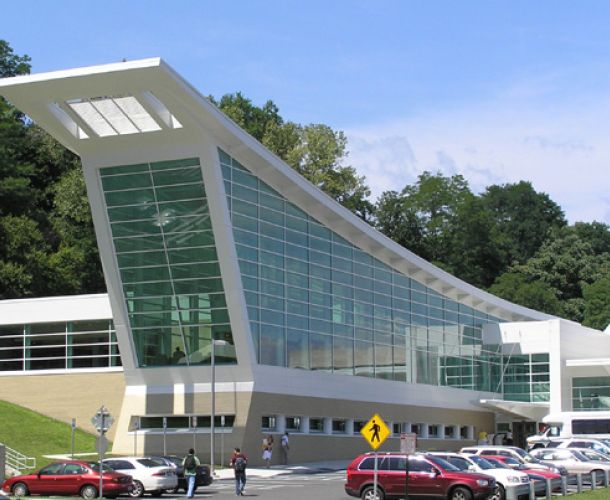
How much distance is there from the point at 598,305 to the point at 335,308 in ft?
166

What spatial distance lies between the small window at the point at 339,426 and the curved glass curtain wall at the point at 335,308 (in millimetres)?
2591

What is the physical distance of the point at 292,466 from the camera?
5119cm

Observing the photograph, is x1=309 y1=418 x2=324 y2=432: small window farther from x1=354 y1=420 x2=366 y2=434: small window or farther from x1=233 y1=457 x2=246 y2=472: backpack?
x1=233 y1=457 x2=246 y2=472: backpack

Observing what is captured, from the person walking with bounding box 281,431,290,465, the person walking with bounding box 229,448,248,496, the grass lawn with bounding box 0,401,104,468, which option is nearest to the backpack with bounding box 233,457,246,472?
the person walking with bounding box 229,448,248,496

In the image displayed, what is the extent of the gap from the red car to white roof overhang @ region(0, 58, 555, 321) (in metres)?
14.3

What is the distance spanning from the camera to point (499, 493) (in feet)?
106

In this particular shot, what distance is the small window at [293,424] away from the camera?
174 ft

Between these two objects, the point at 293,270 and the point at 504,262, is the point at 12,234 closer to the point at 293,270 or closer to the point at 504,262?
the point at 293,270

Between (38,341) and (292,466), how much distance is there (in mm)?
16956

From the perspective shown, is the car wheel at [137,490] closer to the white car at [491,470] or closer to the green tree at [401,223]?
the white car at [491,470]

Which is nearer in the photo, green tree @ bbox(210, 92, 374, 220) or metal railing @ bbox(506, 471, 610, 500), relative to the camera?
metal railing @ bbox(506, 471, 610, 500)

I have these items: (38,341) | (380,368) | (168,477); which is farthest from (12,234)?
(168,477)

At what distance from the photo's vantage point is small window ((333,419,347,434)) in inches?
2240

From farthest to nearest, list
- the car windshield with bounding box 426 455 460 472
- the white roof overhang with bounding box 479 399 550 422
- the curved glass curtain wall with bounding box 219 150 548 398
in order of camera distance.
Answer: the white roof overhang with bounding box 479 399 550 422 < the curved glass curtain wall with bounding box 219 150 548 398 < the car windshield with bounding box 426 455 460 472
